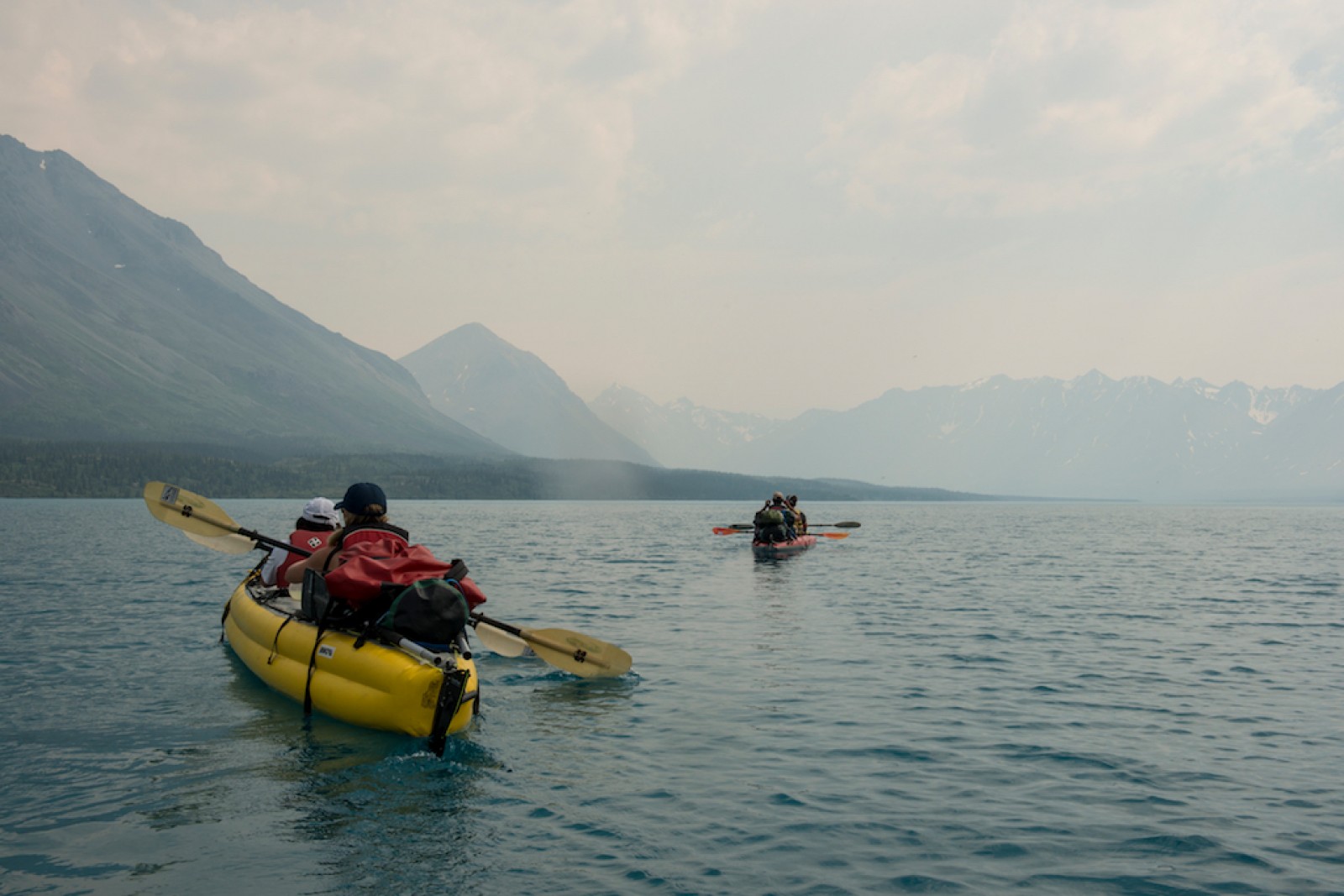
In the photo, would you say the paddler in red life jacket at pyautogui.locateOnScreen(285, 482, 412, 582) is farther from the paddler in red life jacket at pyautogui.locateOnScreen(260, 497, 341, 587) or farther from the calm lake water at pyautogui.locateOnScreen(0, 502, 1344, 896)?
the paddler in red life jacket at pyautogui.locateOnScreen(260, 497, 341, 587)

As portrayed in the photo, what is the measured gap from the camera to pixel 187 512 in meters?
20.3

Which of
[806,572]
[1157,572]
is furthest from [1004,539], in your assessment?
[806,572]

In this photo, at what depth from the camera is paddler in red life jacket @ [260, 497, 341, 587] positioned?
Answer: 59.4 feet

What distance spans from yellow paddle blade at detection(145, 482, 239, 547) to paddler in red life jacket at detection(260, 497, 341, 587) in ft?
6.74

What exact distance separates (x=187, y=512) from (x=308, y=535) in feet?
13.2

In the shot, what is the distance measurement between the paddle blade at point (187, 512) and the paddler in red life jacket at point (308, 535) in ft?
6.82

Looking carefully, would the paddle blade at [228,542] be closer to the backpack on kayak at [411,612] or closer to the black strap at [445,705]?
the backpack on kayak at [411,612]

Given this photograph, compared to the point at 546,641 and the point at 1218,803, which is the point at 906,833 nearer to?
the point at 1218,803

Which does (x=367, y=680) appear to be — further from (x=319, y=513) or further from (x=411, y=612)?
(x=319, y=513)

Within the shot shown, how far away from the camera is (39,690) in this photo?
16031 mm

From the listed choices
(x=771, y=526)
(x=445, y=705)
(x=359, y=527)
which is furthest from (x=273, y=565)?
(x=771, y=526)

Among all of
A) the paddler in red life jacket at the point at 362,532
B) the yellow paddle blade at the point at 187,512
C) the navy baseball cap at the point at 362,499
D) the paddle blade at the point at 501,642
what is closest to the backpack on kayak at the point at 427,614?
the paddler in red life jacket at the point at 362,532

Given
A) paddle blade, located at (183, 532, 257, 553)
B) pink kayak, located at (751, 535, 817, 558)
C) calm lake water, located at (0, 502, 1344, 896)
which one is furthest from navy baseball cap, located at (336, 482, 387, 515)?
pink kayak, located at (751, 535, 817, 558)

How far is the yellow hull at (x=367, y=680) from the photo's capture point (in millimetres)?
11992
